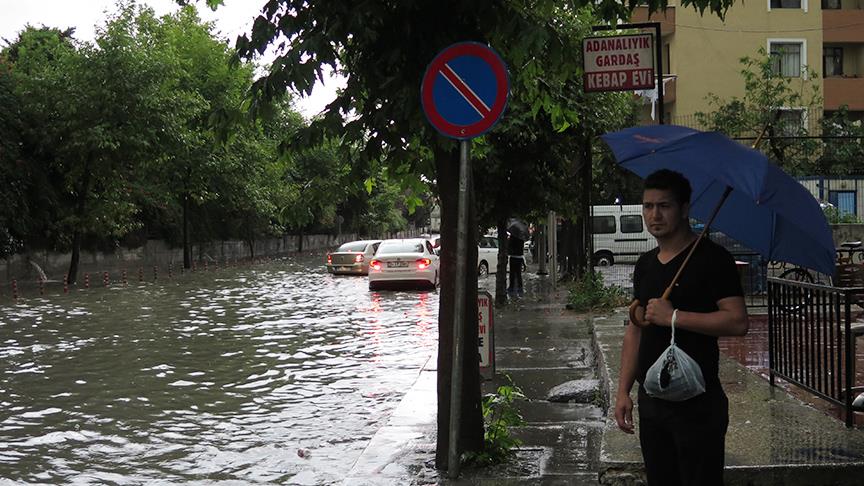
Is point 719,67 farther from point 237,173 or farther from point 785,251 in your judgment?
point 785,251

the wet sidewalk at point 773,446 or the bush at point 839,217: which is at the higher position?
the bush at point 839,217

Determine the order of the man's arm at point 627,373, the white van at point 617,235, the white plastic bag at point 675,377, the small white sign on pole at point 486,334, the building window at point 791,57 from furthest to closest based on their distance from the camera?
1. the building window at point 791,57
2. the white van at point 617,235
3. the small white sign on pole at point 486,334
4. the man's arm at point 627,373
5. the white plastic bag at point 675,377

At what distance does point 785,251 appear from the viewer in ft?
13.6

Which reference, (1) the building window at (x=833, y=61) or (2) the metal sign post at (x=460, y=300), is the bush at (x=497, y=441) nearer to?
(2) the metal sign post at (x=460, y=300)

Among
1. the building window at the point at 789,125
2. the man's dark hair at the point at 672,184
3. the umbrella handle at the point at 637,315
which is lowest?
the umbrella handle at the point at 637,315

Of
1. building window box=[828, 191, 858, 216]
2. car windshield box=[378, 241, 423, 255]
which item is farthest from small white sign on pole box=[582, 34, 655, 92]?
building window box=[828, 191, 858, 216]

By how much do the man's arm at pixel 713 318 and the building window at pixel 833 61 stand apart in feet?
139

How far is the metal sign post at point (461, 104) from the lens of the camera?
559 cm

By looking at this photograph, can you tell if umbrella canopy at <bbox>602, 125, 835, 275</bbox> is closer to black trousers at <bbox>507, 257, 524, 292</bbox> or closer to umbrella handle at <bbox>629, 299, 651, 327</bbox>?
umbrella handle at <bbox>629, 299, 651, 327</bbox>

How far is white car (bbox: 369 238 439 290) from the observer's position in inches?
974

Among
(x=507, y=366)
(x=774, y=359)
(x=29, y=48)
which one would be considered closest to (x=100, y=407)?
(x=507, y=366)

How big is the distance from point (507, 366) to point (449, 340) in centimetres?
460

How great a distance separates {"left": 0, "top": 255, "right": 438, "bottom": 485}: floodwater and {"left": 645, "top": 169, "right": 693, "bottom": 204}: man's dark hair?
12.1ft

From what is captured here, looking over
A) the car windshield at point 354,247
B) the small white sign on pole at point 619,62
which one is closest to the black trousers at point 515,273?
the small white sign on pole at point 619,62
